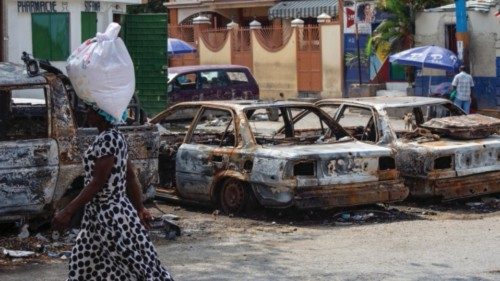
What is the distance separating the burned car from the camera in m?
11.2

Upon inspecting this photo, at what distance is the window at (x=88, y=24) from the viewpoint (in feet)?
67.9

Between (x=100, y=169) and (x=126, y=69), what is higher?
(x=126, y=69)

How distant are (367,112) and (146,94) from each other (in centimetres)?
979

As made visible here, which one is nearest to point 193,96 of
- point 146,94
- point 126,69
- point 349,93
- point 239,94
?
point 239,94

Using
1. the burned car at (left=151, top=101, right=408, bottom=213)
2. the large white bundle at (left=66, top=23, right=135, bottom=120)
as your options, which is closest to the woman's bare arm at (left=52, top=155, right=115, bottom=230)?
the large white bundle at (left=66, top=23, right=135, bottom=120)

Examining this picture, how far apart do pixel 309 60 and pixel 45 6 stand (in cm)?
1412

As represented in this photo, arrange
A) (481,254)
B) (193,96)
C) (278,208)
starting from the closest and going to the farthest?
1. (481,254)
2. (278,208)
3. (193,96)

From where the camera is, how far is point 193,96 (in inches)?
982

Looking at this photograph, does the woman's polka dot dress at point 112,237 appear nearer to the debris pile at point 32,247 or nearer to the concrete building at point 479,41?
the debris pile at point 32,247

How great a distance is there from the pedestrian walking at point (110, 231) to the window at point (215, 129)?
590 cm

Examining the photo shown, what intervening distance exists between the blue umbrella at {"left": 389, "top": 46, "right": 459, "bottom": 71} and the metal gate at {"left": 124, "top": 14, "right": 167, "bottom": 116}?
5.92 meters

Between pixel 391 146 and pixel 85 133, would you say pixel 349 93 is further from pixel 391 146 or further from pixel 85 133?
pixel 85 133

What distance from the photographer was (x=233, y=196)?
1193 cm

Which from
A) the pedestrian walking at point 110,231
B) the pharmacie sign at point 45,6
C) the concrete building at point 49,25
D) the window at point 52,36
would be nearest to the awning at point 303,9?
the concrete building at point 49,25
